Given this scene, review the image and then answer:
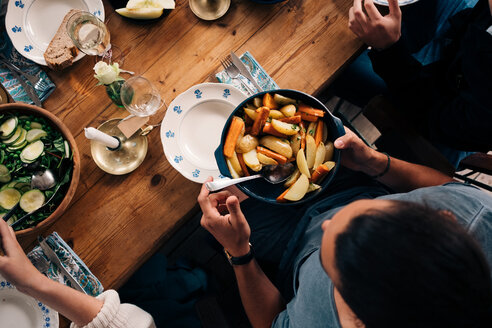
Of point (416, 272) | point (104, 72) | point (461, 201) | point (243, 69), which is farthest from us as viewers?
point (243, 69)

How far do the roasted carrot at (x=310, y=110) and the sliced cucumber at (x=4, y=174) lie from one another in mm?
1002

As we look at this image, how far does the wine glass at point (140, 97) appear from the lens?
1057 millimetres

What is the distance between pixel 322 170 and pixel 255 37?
1.91ft

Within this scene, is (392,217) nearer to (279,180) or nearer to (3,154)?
(279,180)

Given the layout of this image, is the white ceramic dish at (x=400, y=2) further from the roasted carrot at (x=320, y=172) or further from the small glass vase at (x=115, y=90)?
the small glass vase at (x=115, y=90)

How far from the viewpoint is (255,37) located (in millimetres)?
1165

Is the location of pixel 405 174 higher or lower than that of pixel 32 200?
higher

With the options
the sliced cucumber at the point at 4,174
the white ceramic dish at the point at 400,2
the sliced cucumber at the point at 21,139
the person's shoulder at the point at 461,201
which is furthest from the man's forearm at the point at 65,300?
the white ceramic dish at the point at 400,2

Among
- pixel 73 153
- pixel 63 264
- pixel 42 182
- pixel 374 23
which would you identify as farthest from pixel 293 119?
pixel 63 264

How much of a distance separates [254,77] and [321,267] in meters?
0.70

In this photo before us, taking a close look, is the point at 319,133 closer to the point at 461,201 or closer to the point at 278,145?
the point at 278,145

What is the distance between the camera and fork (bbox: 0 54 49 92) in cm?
110

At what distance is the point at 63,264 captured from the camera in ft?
3.47

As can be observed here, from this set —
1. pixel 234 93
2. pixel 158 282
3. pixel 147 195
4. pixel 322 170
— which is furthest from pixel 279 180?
pixel 158 282
